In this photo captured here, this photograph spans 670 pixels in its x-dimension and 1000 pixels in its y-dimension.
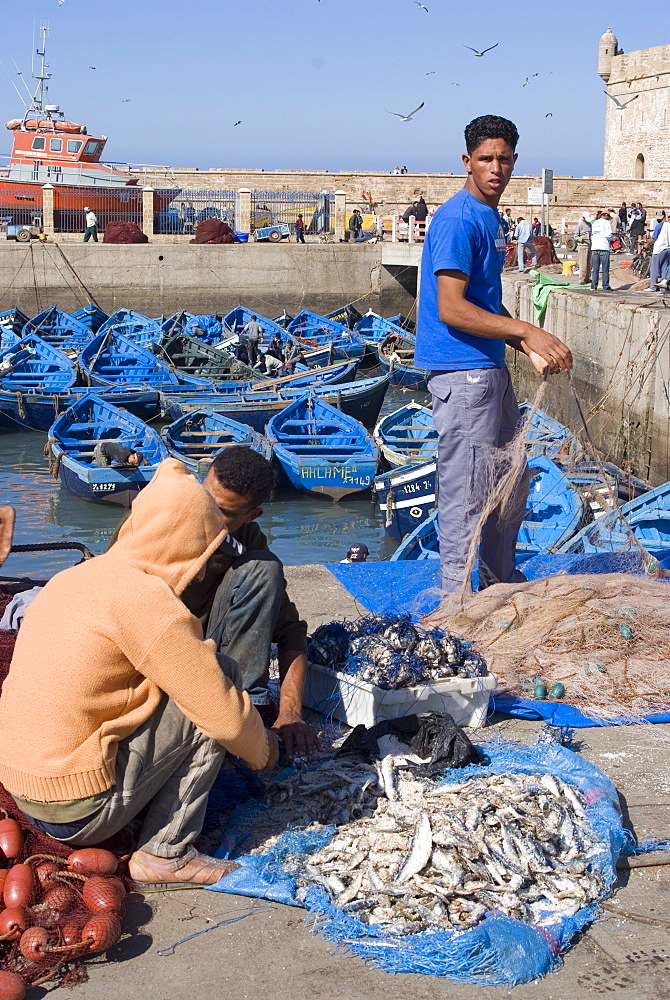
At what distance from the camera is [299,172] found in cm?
4156

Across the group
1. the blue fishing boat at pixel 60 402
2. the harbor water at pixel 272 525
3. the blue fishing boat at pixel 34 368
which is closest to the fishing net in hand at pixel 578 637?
the harbor water at pixel 272 525

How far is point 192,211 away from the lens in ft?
119

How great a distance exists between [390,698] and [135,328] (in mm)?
22037

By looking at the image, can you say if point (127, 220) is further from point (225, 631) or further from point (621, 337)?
point (225, 631)

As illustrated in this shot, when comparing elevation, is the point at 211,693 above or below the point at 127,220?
below

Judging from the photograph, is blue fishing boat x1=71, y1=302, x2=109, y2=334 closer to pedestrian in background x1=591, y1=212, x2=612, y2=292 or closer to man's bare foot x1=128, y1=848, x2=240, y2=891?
pedestrian in background x1=591, y1=212, x2=612, y2=292

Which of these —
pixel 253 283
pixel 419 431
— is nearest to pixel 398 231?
pixel 253 283

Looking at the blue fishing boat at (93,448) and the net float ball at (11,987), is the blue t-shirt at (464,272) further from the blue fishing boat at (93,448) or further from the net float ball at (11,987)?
the blue fishing boat at (93,448)

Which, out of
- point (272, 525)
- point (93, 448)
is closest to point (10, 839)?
point (272, 525)

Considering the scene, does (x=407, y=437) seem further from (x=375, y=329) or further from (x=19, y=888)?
(x=19, y=888)

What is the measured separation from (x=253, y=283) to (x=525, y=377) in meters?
12.1

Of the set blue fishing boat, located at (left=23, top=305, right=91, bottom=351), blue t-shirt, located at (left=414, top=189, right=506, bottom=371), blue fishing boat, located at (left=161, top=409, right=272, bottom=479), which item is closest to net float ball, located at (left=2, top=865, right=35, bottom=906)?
blue t-shirt, located at (left=414, top=189, right=506, bottom=371)

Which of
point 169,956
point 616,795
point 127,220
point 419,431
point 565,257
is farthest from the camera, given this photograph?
point 127,220

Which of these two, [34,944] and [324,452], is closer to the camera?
[34,944]
